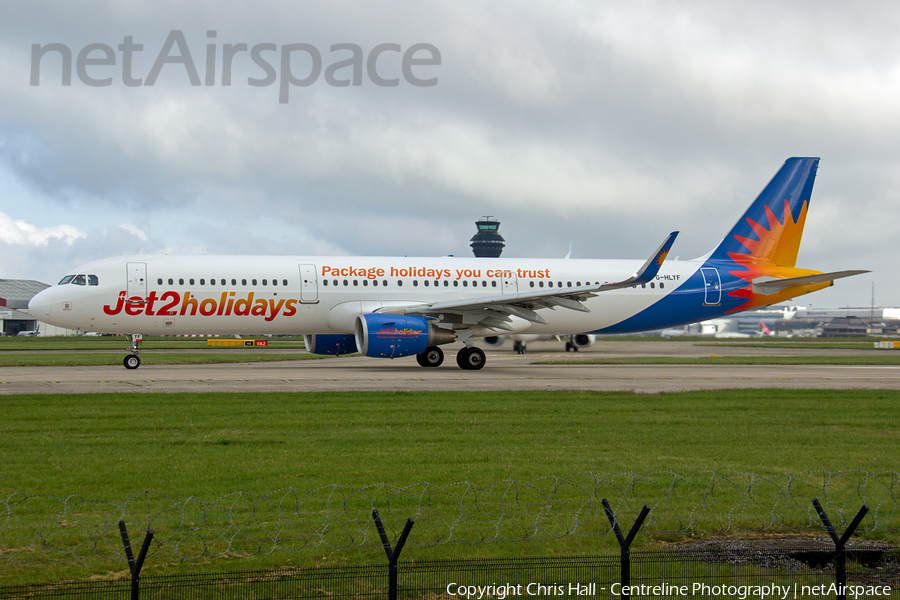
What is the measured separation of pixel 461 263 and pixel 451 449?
62.7 feet

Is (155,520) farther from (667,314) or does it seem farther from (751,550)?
(667,314)

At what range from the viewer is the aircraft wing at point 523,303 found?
2536cm

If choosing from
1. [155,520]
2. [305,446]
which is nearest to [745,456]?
[305,446]

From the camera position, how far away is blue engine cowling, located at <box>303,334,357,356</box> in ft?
96.4

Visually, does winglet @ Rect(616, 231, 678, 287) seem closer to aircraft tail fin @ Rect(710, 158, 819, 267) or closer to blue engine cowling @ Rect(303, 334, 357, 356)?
aircraft tail fin @ Rect(710, 158, 819, 267)

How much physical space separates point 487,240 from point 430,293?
408 feet

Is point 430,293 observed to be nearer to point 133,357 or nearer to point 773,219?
point 133,357

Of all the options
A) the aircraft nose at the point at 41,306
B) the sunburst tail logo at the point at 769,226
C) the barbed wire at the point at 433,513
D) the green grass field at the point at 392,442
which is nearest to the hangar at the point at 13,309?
the aircraft nose at the point at 41,306

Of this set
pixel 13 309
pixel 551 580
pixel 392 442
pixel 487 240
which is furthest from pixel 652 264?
pixel 487 240

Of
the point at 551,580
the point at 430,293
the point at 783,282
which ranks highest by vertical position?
the point at 783,282

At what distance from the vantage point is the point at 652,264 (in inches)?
1005

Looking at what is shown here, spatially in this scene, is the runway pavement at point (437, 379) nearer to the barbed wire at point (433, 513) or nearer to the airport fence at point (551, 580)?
the barbed wire at point (433, 513)

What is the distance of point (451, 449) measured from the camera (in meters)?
11.8

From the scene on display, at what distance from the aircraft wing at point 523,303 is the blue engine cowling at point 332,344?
91.4 inches
